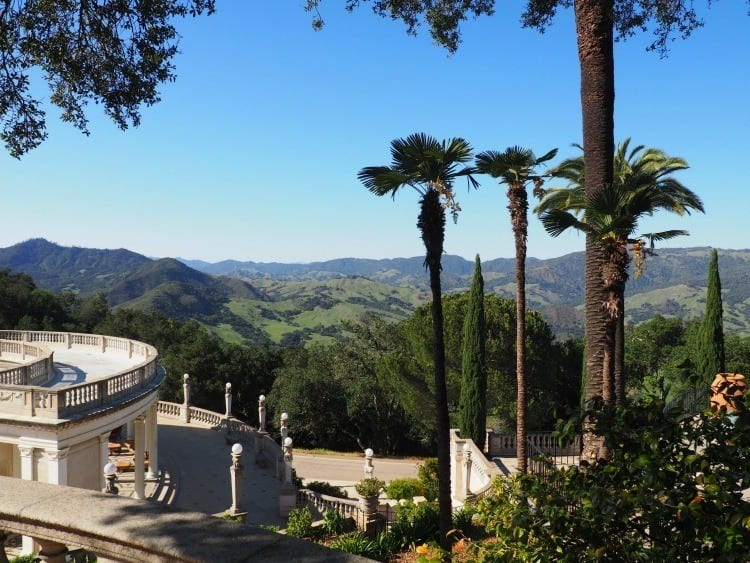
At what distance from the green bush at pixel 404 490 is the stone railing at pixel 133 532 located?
68.2 feet

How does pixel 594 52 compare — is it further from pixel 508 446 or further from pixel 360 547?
pixel 508 446

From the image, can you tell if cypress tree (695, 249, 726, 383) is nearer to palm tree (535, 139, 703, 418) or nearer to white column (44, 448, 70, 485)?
palm tree (535, 139, 703, 418)

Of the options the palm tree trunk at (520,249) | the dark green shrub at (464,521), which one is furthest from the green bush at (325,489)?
the dark green shrub at (464,521)

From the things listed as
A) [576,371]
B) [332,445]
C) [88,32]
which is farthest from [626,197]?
[332,445]

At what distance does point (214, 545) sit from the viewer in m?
2.65

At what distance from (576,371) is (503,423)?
713 centimetres

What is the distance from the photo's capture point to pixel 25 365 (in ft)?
55.9

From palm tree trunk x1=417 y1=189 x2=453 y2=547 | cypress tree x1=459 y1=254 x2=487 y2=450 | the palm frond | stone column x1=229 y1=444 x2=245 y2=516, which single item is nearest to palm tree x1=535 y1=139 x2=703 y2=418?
the palm frond

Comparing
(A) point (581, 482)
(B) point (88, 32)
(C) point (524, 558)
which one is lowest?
(C) point (524, 558)

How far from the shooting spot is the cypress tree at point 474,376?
25.4 meters

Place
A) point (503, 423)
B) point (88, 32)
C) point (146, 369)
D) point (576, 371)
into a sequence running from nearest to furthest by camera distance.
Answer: point (88, 32)
point (146, 369)
point (503, 423)
point (576, 371)

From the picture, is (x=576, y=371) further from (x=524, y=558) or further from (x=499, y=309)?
(x=524, y=558)

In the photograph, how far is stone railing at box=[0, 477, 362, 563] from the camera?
2.59 metres

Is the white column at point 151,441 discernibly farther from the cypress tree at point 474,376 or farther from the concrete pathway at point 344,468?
the cypress tree at point 474,376
